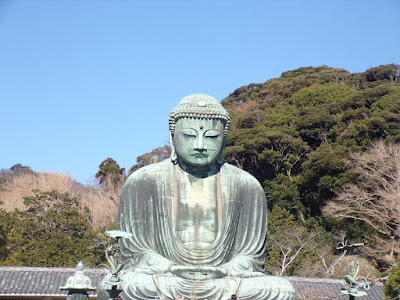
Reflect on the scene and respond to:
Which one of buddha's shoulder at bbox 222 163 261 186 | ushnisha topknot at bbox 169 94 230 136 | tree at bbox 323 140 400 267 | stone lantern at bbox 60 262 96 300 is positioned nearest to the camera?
ushnisha topknot at bbox 169 94 230 136

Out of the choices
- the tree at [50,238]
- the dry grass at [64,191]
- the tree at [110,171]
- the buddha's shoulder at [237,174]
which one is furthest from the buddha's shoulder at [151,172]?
the tree at [110,171]

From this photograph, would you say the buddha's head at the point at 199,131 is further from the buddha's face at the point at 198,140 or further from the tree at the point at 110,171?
the tree at the point at 110,171

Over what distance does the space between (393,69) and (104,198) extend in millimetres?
19796

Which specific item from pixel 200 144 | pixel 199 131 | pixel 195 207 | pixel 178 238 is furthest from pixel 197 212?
pixel 199 131

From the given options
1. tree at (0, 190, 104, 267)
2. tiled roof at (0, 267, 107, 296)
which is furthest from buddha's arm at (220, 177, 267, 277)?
tree at (0, 190, 104, 267)

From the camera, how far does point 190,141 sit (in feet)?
32.0

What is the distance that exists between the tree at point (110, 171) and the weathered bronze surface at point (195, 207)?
108 ft

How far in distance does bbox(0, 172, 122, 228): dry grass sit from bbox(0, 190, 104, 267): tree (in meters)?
5.73

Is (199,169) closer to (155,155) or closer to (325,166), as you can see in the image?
(325,166)

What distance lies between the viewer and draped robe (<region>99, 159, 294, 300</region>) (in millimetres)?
9047

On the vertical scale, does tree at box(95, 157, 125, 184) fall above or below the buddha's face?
above

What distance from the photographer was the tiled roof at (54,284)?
1962 centimetres

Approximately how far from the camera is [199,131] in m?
9.74

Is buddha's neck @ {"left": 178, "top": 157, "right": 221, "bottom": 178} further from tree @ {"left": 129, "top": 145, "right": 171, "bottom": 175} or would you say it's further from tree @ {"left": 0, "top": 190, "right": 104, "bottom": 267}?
tree @ {"left": 129, "top": 145, "right": 171, "bottom": 175}
